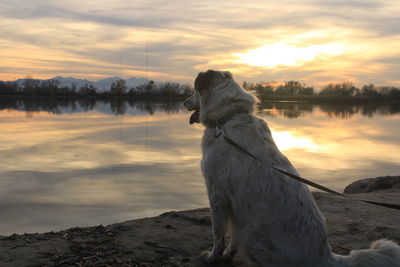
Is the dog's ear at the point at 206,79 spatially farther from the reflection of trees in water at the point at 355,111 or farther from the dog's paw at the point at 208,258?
the reflection of trees in water at the point at 355,111

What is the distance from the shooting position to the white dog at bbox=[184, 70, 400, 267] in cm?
385

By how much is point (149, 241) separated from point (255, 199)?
2252 millimetres

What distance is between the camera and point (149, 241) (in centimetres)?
553

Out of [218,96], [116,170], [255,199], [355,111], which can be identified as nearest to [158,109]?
[355,111]

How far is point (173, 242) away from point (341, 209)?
4166 millimetres

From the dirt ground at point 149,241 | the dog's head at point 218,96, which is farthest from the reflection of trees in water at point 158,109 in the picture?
the dog's head at point 218,96

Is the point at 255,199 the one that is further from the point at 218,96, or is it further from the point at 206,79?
the point at 206,79

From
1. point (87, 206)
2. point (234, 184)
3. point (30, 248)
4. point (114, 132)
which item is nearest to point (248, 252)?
point (234, 184)

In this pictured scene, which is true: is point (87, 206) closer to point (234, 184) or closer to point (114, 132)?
point (234, 184)

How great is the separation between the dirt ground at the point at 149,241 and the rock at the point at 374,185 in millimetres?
3705

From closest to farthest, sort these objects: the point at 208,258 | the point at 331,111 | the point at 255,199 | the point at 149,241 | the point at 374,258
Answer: the point at 374,258 → the point at 255,199 → the point at 208,258 → the point at 149,241 → the point at 331,111

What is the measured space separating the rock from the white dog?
24.9 ft

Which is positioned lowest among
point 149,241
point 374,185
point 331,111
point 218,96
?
point 374,185

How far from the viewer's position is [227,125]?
4598 mm
